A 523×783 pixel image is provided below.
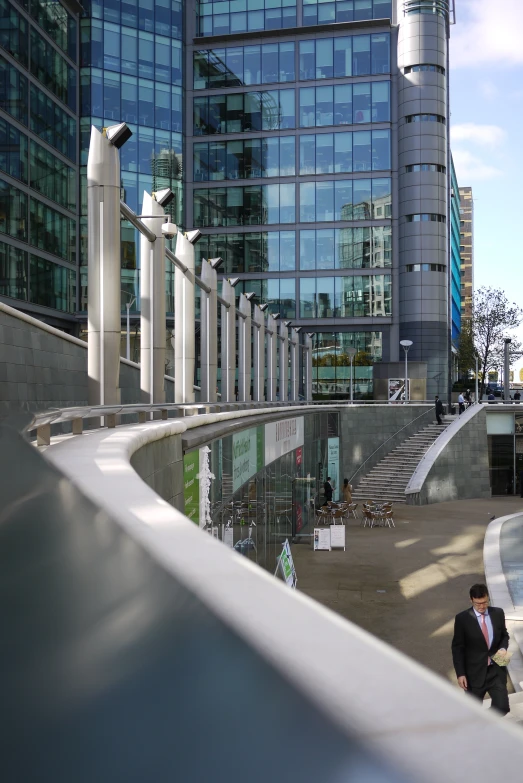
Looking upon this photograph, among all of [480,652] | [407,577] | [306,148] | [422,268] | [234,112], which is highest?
[234,112]

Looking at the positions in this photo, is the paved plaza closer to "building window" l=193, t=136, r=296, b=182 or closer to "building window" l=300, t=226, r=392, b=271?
"building window" l=300, t=226, r=392, b=271

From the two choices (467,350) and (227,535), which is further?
(467,350)

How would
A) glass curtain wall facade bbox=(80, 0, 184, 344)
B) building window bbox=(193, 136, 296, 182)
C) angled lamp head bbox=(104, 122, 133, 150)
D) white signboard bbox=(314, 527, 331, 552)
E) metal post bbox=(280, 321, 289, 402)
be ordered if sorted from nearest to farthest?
angled lamp head bbox=(104, 122, 133, 150) < white signboard bbox=(314, 527, 331, 552) < metal post bbox=(280, 321, 289, 402) < glass curtain wall facade bbox=(80, 0, 184, 344) < building window bbox=(193, 136, 296, 182)

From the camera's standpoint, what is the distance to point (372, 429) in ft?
153

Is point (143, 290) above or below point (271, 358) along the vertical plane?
above

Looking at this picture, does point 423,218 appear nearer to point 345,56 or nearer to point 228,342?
point 345,56

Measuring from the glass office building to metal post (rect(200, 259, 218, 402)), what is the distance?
33611 mm

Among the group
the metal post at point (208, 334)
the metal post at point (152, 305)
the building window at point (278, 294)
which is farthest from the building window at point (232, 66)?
the metal post at point (152, 305)

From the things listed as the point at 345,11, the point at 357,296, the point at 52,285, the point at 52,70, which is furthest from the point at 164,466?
the point at 345,11

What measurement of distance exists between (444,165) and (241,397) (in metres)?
39.4

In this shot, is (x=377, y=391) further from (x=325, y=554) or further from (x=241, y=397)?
(x=325, y=554)

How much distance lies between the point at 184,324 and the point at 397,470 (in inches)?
1078

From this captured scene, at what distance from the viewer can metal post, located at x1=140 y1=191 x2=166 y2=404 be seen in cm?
1523

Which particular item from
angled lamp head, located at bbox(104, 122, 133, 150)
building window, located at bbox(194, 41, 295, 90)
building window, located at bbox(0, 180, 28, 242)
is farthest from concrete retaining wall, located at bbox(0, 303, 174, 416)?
building window, located at bbox(194, 41, 295, 90)
